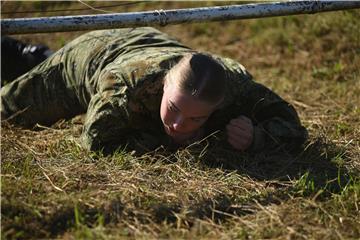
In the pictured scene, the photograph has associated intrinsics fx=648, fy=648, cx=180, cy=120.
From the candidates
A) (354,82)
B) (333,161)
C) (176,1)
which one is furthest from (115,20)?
(176,1)

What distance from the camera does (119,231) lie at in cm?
268

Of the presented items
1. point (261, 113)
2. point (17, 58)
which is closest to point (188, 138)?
point (261, 113)

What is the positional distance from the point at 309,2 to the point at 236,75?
1.96 feet

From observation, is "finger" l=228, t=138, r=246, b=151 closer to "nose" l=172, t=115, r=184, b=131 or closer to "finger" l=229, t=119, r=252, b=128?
"finger" l=229, t=119, r=252, b=128

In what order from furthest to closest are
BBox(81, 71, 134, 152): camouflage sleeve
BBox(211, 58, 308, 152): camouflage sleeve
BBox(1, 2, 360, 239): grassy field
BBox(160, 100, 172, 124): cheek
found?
BBox(211, 58, 308, 152): camouflage sleeve < BBox(81, 71, 134, 152): camouflage sleeve < BBox(160, 100, 172, 124): cheek < BBox(1, 2, 360, 239): grassy field

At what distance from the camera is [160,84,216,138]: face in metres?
3.22

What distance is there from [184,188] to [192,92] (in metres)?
0.47

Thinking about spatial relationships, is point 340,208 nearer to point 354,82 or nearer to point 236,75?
point 236,75

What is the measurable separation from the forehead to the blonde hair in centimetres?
2

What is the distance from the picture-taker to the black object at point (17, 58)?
499 cm

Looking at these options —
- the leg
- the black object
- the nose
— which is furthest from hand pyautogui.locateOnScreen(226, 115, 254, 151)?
the black object

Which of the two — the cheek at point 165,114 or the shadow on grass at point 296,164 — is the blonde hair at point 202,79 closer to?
the cheek at point 165,114

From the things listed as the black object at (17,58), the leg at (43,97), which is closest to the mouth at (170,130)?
the leg at (43,97)

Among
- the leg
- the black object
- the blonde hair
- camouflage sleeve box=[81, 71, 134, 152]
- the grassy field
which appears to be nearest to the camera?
the grassy field
